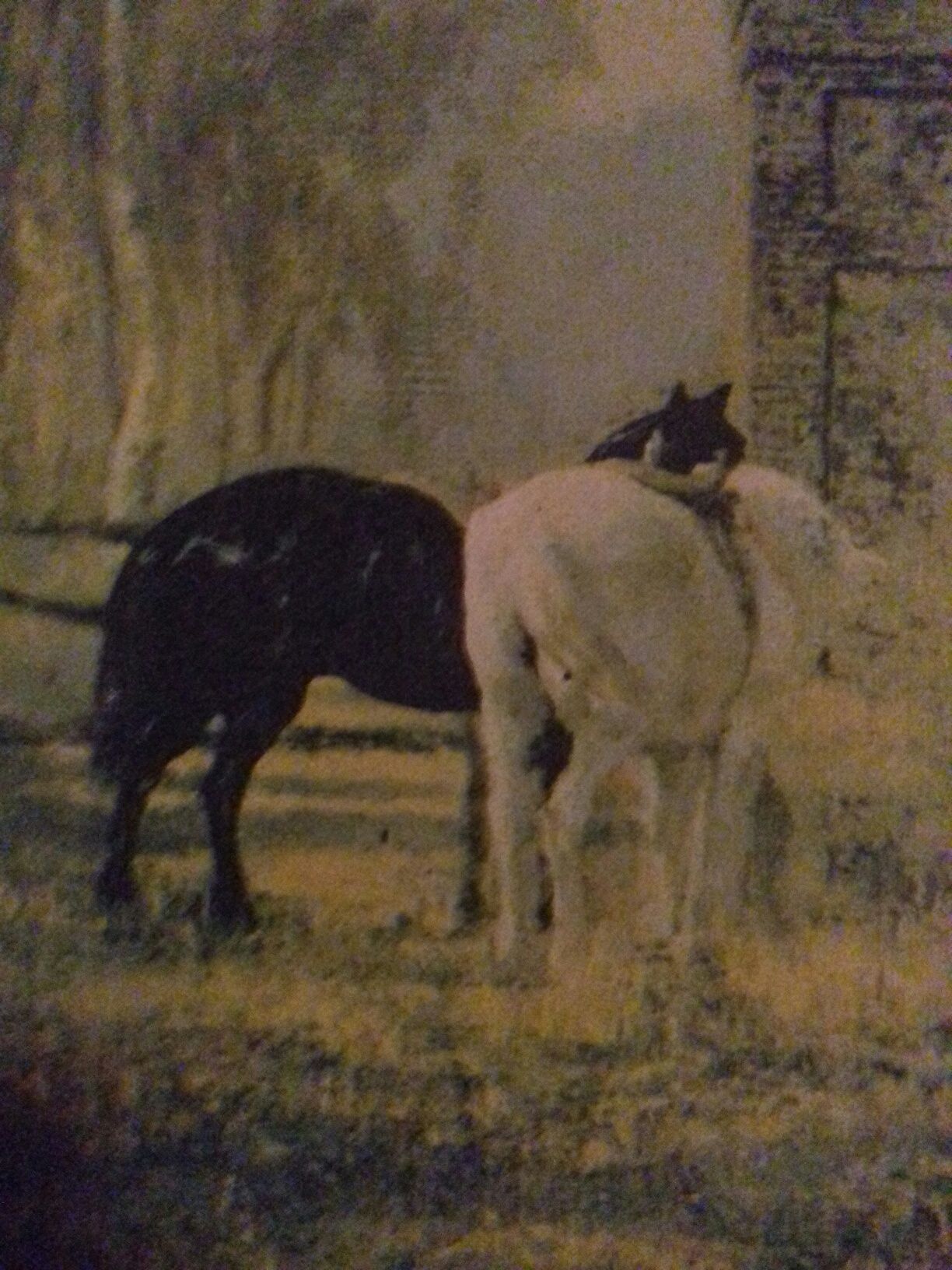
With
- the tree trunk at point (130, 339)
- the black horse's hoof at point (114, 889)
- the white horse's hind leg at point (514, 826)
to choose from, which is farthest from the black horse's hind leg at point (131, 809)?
the white horse's hind leg at point (514, 826)

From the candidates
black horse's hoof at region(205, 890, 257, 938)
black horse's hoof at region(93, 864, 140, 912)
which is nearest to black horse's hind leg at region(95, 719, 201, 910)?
black horse's hoof at region(93, 864, 140, 912)

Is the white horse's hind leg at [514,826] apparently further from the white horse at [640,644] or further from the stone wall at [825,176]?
the stone wall at [825,176]

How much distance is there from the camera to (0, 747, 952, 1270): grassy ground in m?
2.08

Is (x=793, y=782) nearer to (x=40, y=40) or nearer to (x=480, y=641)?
(x=480, y=641)

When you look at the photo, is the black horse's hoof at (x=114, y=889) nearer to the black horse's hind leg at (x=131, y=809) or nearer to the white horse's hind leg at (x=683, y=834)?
the black horse's hind leg at (x=131, y=809)

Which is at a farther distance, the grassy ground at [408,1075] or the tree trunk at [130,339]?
the tree trunk at [130,339]

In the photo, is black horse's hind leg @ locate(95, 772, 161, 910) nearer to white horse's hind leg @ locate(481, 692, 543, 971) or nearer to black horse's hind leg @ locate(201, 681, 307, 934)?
black horse's hind leg @ locate(201, 681, 307, 934)

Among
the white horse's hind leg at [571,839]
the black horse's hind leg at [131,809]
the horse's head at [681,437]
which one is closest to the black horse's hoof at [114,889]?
the black horse's hind leg at [131,809]

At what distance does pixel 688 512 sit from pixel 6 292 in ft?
3.92

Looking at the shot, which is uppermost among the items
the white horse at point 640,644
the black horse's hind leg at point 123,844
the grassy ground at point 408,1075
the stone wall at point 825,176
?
the stone wall at point 825,176

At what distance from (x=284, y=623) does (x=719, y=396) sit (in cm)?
80

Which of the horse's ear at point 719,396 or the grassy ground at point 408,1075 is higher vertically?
the horse's ear at point 719,396

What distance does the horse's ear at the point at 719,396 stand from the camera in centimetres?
215

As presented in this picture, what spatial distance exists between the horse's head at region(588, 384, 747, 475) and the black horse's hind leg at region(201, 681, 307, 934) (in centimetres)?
Answer: 65
